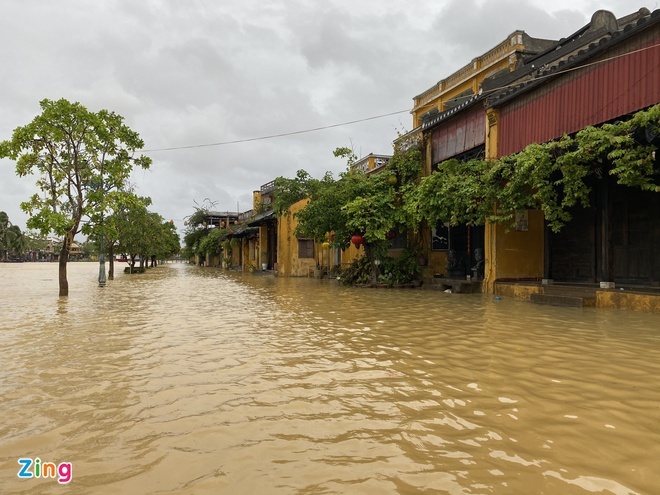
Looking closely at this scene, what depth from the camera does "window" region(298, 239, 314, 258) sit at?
27.2 m

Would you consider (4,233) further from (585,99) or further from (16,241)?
(585,99)

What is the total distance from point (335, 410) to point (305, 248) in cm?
2400

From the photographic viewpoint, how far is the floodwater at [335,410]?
2430 millimetres

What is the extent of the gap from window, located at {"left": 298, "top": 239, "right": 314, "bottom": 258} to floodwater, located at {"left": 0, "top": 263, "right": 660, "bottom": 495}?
65.8 ft

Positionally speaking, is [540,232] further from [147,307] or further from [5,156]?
[5,156]

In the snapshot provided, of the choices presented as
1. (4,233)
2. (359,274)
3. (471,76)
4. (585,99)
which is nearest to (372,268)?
(359,274)

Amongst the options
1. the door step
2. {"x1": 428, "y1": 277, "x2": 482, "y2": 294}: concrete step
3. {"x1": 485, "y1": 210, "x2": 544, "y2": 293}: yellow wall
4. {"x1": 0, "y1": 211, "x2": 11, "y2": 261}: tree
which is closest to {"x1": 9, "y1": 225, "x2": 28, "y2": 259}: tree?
{"x1": 0, "y1": 211, "x2": 11, "y2": 261}: tree

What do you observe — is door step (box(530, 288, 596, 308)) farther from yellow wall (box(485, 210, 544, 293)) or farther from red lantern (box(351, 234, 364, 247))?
red lantern (box(351, 234, 364, 247))

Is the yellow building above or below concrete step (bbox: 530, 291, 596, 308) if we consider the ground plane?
above

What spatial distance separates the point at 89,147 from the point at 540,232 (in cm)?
1433

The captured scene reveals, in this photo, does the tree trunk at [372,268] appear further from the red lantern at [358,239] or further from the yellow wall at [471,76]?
the yellow wall at [471,76]

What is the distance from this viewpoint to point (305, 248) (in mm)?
27391

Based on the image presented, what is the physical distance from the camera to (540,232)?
1386cm

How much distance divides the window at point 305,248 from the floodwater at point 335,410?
65.8 feet
